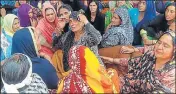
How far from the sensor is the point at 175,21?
168 inches

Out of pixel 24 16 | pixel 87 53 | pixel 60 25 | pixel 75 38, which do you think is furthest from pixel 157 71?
pixel 24 16

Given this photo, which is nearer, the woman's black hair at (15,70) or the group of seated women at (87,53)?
the woman's black hair at (15,70)

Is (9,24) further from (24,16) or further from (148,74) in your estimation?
(148,74)

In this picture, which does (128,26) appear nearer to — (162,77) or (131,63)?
(131,63)

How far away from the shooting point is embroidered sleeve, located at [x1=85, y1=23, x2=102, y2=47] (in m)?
3.65

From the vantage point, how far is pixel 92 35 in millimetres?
3672

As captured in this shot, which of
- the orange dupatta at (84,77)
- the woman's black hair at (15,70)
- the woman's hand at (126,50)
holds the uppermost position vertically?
the woman's black hair at (15,70)

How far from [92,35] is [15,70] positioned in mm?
1497

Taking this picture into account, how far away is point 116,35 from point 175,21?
0.77m

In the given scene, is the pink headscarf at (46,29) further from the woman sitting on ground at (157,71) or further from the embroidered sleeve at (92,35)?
the woman sitting on ground at (157,71)

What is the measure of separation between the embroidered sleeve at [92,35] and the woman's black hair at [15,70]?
140cm

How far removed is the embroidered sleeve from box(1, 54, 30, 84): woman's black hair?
4.59 feet

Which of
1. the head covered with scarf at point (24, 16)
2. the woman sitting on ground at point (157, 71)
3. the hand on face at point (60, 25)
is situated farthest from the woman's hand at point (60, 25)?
the woman sitting on ground at point (157, 71)

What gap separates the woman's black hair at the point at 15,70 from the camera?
2.27 meters
